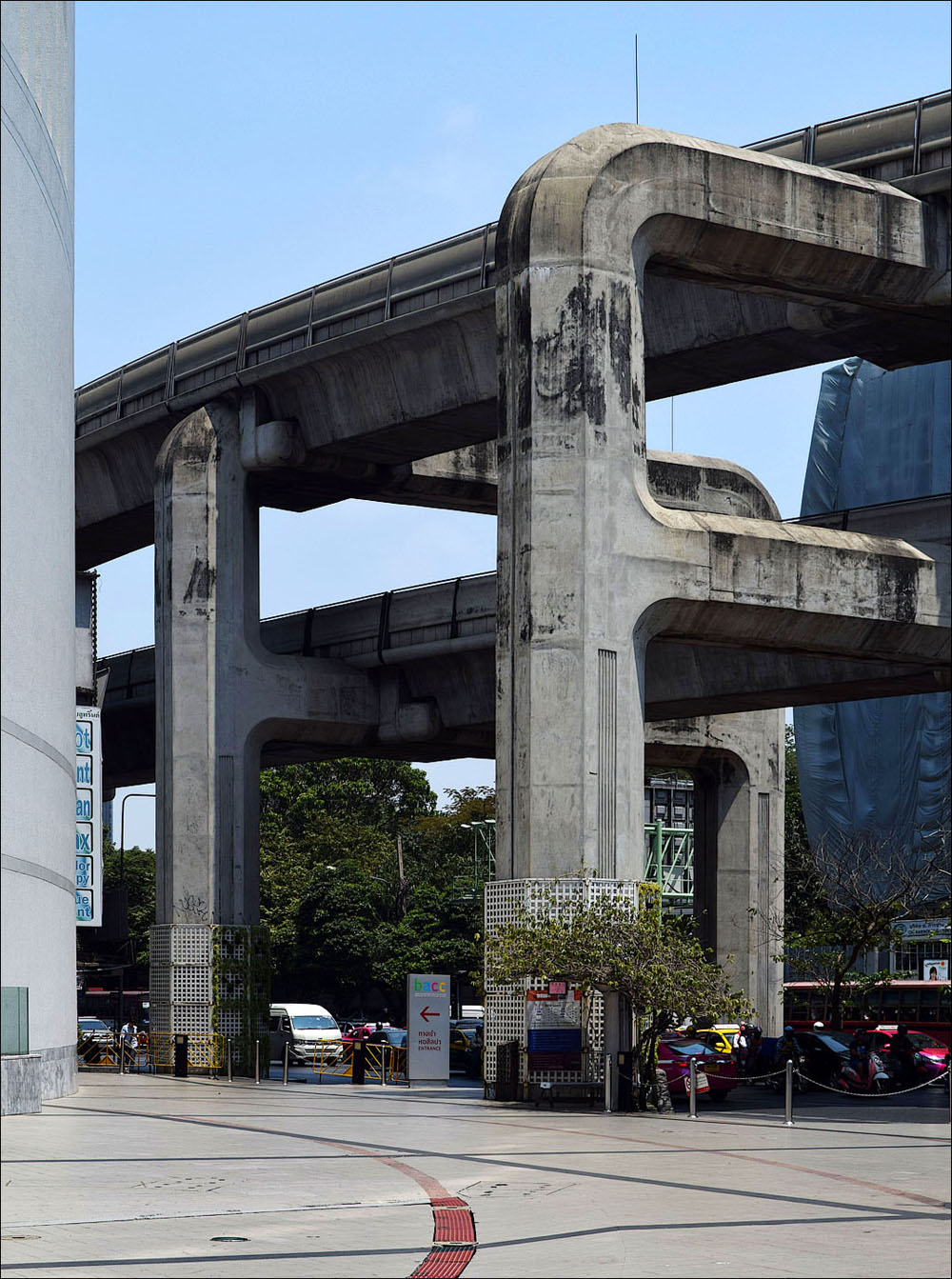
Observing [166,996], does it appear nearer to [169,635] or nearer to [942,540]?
[169,635]

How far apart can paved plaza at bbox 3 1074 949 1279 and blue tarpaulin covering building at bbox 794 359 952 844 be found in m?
63.7

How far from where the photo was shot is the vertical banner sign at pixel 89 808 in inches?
1661

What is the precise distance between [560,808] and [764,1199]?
15889mm

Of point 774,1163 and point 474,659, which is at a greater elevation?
point 474,659

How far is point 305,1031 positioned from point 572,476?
29824mm

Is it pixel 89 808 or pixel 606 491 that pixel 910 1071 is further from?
pixel 89 808

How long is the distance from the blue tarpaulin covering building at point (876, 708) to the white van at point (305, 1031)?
1504 inches

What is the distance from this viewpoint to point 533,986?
32438 millimetres

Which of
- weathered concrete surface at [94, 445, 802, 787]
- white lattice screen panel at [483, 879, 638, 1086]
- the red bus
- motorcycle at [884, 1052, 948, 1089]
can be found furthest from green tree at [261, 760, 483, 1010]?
white lattice screen panel at [483, 879, 638, 1086]

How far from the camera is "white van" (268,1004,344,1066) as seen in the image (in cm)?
5572

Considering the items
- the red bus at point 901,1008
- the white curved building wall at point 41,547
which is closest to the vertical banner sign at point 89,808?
the white curved building wall at point 41,547

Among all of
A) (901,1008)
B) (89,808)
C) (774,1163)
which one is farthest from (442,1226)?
(901,1008)

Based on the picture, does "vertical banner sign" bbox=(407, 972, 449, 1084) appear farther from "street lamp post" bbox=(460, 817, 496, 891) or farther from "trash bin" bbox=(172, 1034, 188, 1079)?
"street lamp post" bbox=(460, 817, 496, 891)

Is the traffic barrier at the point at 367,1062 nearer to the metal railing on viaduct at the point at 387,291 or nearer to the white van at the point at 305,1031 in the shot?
the white van at the point at 305,1031
